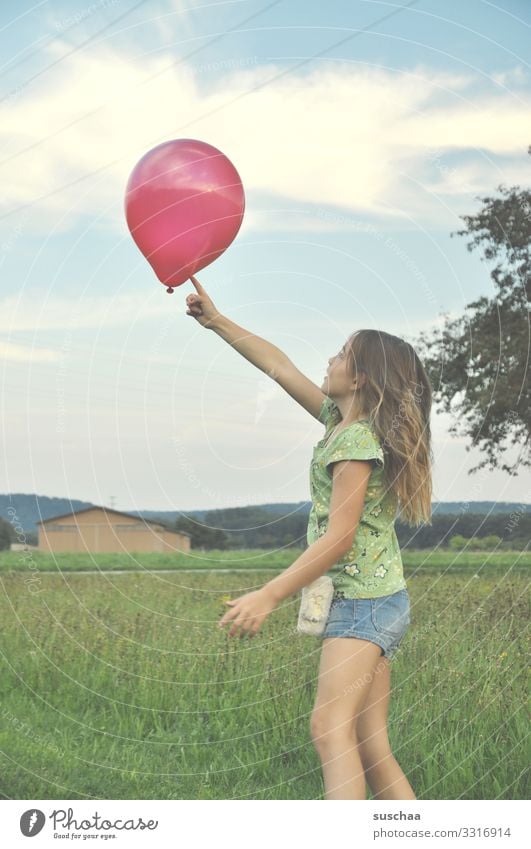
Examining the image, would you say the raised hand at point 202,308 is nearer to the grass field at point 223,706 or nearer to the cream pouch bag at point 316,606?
the cream pouch bag at point 316,606

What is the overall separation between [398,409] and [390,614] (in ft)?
2.25

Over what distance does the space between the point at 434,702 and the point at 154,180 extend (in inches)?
102

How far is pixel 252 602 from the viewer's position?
3.09 metres

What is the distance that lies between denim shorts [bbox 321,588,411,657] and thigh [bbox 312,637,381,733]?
26 mm

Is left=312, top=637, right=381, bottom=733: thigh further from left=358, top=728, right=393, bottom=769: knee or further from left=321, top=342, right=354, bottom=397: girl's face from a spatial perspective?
left=321, top=342, right=354, bottom=397: girl's face

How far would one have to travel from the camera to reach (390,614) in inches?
135

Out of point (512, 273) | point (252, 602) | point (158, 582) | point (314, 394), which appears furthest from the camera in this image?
point (512, 273)

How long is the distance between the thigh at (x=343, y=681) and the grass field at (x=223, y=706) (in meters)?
1.01

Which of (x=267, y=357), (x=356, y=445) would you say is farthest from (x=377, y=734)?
(x=267, y=357)

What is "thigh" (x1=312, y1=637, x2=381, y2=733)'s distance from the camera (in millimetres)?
3303

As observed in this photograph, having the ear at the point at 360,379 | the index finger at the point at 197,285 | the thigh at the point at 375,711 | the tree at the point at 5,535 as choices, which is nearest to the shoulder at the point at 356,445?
the ear at the point at 360,379

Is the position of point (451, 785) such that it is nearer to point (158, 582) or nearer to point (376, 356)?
point (376, 356)

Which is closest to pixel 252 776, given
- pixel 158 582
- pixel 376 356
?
pixel 376 356

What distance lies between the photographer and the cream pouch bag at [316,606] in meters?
3.40
